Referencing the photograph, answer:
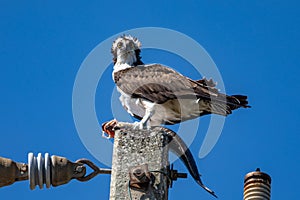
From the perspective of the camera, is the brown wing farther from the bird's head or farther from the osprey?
the bird's head

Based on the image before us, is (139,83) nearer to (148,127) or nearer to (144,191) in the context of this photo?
(148,127)

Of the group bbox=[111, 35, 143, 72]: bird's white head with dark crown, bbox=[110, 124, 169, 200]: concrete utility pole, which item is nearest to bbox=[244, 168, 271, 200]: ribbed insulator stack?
bbox=[110, 124, 169, 200]: concrete utility pole

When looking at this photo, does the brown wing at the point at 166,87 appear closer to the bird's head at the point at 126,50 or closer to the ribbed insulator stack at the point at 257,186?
the bird's head at the point at 126,50

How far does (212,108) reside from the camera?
1973 cm

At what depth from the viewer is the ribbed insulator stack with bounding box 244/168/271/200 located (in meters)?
17.1

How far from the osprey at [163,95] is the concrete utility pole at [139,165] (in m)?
0.81

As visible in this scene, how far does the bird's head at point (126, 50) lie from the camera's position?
21.5 m

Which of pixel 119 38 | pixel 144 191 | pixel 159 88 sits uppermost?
pixel 119 38

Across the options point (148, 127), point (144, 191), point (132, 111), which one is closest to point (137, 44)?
point (132, 111)

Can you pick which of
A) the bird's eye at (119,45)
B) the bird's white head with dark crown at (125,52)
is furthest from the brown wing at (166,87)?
the bird's eye at (119,45)

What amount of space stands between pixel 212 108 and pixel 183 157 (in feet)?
4.94

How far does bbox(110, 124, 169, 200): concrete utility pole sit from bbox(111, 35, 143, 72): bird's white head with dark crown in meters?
3.59

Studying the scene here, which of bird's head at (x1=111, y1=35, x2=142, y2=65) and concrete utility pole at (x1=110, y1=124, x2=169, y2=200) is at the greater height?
bird's head at (x1=111, y1=35, x2=142, y2=65)

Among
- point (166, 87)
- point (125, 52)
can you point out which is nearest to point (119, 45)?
point (125, 52)
